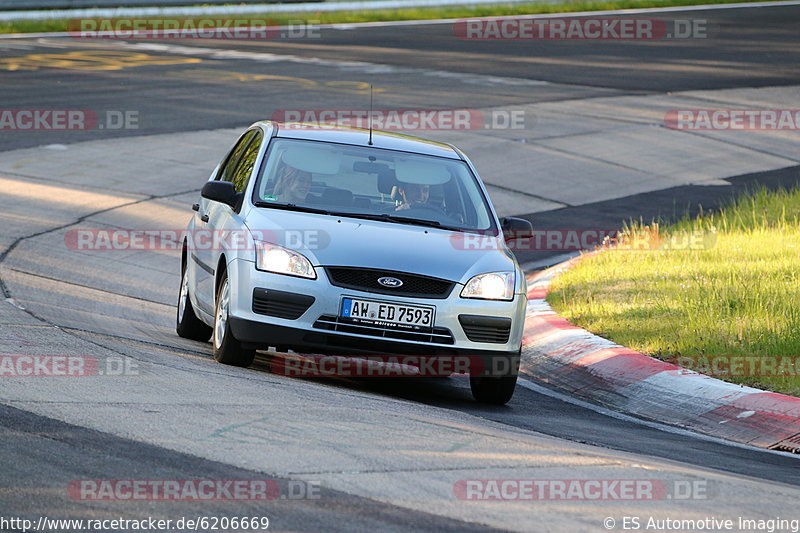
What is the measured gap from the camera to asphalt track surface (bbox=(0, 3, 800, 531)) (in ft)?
17.8

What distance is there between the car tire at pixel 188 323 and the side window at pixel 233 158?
2.64 ft

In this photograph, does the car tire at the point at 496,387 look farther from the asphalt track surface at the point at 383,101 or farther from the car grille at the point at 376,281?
the car grille at the point at 376,281

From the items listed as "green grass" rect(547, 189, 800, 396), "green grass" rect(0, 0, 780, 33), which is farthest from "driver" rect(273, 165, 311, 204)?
"green grass" rect(0, 0, 780, 33)

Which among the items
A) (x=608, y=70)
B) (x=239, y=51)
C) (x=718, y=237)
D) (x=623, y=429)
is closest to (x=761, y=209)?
(x=718, y=237)

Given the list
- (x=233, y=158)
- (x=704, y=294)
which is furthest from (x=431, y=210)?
(x=704, y=294)

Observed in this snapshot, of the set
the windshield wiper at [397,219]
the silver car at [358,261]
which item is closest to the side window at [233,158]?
the silver car at [358,261]

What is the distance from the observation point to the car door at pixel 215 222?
8938 millimetres

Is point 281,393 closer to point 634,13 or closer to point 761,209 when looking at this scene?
point 761,209

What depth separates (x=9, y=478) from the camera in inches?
209

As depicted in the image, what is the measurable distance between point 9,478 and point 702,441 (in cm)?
420

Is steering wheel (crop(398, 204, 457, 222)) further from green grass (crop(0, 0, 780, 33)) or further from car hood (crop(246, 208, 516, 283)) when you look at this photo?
green grass (crop(0, 0, 780, 33))

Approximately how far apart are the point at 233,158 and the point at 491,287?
288 cm

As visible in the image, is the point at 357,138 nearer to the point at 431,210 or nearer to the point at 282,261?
the point at 431,210

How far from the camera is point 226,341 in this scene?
8.37 m
